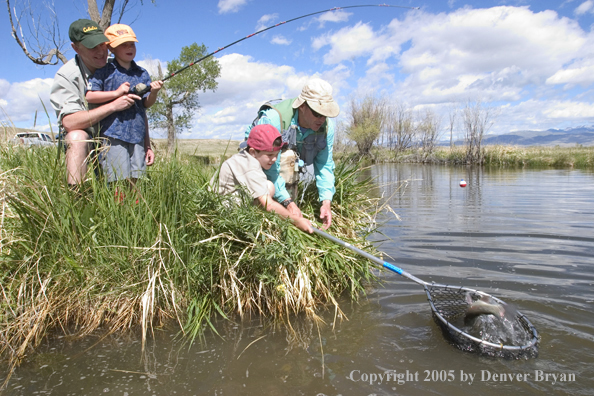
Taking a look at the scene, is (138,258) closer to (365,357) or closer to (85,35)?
(365,357)

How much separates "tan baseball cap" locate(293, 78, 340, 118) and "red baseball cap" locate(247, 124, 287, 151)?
21.0 inches

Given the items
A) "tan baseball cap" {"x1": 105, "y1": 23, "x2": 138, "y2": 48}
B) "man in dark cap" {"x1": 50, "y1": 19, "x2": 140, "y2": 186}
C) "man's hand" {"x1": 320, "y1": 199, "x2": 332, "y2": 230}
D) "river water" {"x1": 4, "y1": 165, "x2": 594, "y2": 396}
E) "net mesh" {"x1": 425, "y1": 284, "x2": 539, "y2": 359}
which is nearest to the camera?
"river water" {"x1": 4, "y1": 165, "x2": 594, "y2": 396}

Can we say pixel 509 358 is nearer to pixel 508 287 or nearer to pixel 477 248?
pixel 508 287

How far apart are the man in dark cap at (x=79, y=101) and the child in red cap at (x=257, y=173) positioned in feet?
3.65

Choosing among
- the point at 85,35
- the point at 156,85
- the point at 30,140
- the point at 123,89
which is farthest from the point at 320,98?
the point at 30,140

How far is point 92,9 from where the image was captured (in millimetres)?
7742

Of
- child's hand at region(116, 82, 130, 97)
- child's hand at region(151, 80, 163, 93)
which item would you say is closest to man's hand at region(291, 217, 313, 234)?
child's hand at region(151, 80, 163, 93)

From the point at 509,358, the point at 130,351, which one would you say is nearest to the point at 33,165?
the point at 130,351

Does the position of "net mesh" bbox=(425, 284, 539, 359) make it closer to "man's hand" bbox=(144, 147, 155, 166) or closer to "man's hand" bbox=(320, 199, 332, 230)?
"man's hand" bbox=(320, 199, 332, 230)

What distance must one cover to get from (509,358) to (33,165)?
401 cm

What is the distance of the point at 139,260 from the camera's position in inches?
115

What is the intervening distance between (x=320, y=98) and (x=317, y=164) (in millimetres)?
817

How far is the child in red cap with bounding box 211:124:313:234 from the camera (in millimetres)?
3256

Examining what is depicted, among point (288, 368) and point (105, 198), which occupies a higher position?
point (105, 198)
